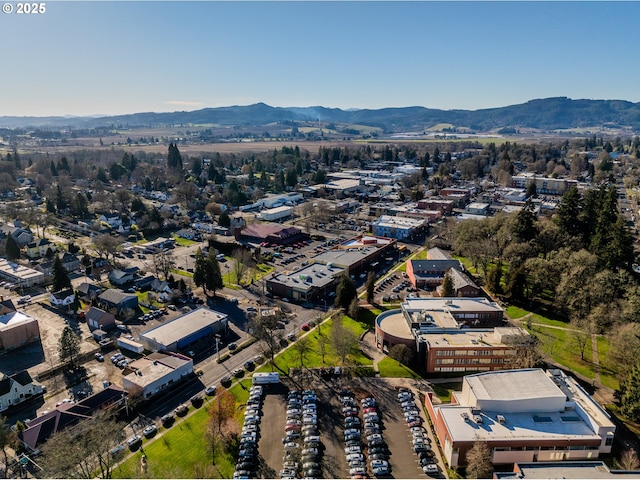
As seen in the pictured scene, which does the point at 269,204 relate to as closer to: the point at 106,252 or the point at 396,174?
the point at 106,252

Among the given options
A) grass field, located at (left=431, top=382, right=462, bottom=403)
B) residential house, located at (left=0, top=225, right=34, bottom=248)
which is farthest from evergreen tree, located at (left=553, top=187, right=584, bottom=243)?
residential house, located at (left=0, top=225, right=34, bottom=248)

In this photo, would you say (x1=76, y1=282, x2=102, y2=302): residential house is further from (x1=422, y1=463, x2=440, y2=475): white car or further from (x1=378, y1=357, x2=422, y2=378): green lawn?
(x1=422, y1=463, x2=440, y2=475): white car

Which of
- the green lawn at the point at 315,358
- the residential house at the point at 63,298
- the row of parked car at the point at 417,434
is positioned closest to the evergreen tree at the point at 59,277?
the residential house at the point at 63,298

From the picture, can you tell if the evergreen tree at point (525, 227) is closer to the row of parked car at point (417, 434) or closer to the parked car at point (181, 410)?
the row of parked car at point (417, 434)

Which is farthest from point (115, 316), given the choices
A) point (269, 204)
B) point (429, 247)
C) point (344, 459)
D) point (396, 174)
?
point (396, 174)

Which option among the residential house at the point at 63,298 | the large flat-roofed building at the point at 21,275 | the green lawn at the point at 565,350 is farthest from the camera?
the large flat-roofed building at the point at 21,275
